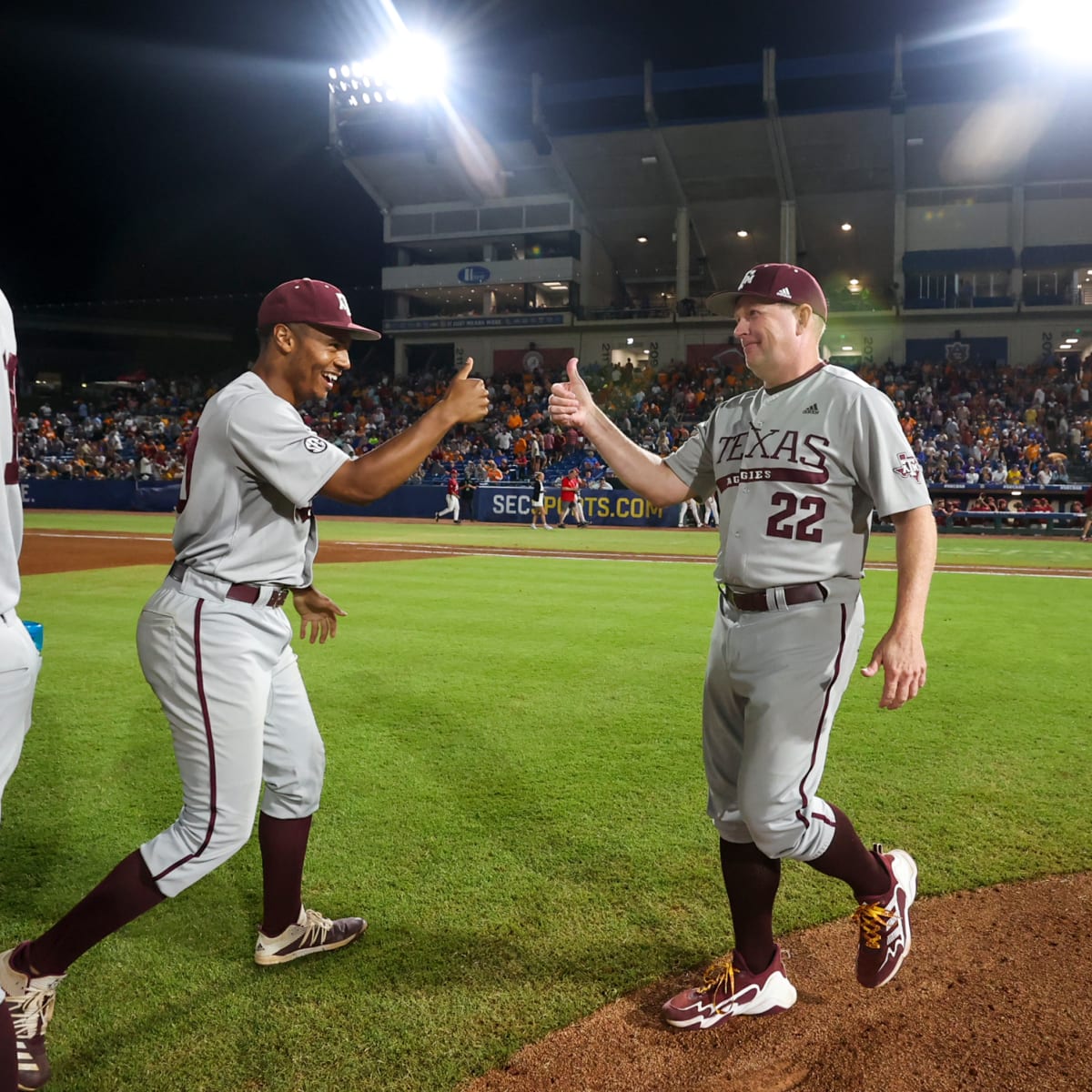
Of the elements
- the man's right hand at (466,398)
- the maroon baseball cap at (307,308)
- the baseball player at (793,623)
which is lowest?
the baseball player at (793,623)

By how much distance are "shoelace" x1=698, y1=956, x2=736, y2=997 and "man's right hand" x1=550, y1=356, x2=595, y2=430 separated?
1.87 meters

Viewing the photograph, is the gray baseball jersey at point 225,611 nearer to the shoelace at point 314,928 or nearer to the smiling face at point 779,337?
the shoelace at point 314,928

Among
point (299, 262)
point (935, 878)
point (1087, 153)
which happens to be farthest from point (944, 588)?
point (299, 262)

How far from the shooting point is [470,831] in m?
4.22

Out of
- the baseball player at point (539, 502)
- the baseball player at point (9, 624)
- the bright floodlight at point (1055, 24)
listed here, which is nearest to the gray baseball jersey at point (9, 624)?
the baseball player at point (9, 624)

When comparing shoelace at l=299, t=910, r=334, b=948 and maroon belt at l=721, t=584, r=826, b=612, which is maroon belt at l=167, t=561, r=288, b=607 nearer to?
shoelace at l=299, t=910, r=334, b=948

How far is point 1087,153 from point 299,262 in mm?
41006

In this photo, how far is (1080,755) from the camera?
525 centimetres

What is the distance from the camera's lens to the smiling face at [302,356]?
114 inches

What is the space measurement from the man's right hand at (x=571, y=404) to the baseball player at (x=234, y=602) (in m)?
0.49

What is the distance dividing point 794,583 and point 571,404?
1.12 metres

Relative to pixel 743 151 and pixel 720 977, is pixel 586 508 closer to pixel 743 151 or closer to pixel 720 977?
pixel 743 151

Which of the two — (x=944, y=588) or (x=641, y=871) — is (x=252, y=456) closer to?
(x=641, y=871)

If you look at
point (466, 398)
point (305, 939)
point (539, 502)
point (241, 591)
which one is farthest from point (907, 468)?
point (539, 502)
